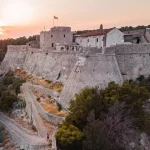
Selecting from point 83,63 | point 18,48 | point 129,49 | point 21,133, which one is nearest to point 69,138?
point 21,133

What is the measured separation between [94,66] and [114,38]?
8.89 m

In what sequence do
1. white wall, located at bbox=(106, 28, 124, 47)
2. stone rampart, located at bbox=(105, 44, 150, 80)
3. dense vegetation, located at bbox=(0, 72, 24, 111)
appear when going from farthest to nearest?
white wall, located at bbox=(106, 28, 124, 47) < dense vegetation, located at bbox=(0, 72, 24, 111) < stone rampart, located at bbox=(105, 44, 150, 80)

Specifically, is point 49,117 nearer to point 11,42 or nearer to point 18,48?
point 18,48

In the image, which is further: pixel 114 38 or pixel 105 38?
pixel 114 38

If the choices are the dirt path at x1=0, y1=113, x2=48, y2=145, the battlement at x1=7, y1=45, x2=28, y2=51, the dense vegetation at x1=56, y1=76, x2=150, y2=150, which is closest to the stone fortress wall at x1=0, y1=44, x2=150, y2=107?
the dense vegetation at x1=56, y1=76, x2=150, y2=150

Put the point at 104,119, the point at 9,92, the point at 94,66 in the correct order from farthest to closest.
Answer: the point at 9,92, the point at 94,66, the point at 104,119

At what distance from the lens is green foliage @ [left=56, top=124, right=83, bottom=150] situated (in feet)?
89.7

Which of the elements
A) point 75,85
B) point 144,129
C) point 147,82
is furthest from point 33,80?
point 144,129

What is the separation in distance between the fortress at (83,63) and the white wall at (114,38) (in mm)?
274

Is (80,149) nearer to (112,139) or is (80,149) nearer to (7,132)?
(112,139)

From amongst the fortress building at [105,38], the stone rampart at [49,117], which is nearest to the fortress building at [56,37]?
the fortress building at [105,38]

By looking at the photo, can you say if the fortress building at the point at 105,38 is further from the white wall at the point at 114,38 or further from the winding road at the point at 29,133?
the winding road at the point at 29,133

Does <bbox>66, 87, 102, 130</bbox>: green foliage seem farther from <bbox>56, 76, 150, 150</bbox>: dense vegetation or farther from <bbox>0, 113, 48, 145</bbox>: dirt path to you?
<bbox>0, 113, 48, 145</bbox>: dirt path

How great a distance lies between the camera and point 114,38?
41750mm
